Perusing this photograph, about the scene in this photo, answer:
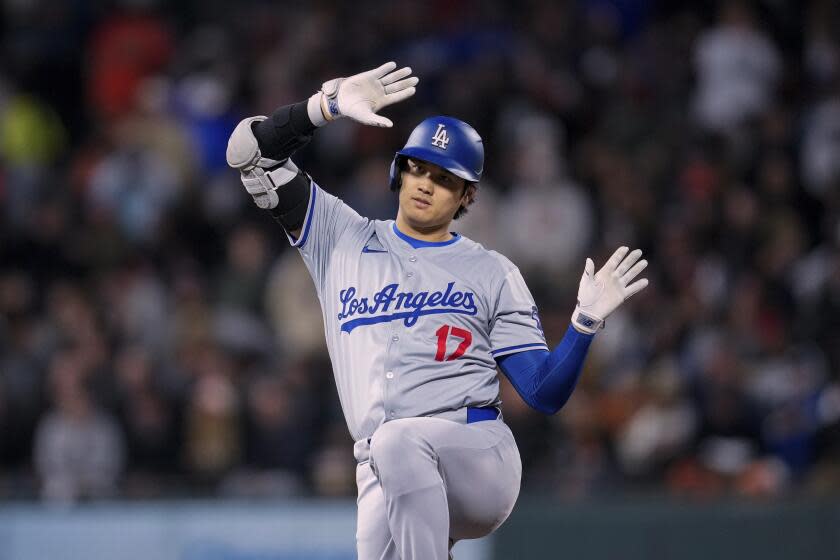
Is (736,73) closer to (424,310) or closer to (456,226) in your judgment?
(456,226)

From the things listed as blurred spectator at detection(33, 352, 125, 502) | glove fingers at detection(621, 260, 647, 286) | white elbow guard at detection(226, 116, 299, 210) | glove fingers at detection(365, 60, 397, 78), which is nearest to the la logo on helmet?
glove fingers at detection(365, 60, 397, 78)

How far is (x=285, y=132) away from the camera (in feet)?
17.0

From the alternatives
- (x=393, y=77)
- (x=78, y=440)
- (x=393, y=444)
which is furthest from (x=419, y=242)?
(x=78, y=440)

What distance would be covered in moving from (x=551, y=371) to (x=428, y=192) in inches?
29.0

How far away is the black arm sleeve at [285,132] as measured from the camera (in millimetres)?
5176

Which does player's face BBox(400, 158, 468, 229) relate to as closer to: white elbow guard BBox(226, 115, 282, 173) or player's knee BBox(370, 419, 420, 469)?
white elbow guard BBox(226, 115, 282, 173)

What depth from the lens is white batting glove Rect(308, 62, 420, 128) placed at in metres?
5.09

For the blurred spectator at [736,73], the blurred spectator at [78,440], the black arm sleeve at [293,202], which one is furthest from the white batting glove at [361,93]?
the blurred spectator at [736,73]

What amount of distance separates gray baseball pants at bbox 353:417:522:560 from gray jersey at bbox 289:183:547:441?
0.14 m

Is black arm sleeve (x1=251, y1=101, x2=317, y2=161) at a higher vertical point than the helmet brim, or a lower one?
higher

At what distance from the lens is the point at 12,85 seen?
1270cm

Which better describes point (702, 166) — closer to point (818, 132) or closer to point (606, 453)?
point (818, 132)

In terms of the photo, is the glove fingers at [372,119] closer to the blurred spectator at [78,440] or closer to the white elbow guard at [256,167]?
the white elbow guard at [256,167]

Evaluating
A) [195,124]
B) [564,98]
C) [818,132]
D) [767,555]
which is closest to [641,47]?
[564,98]
